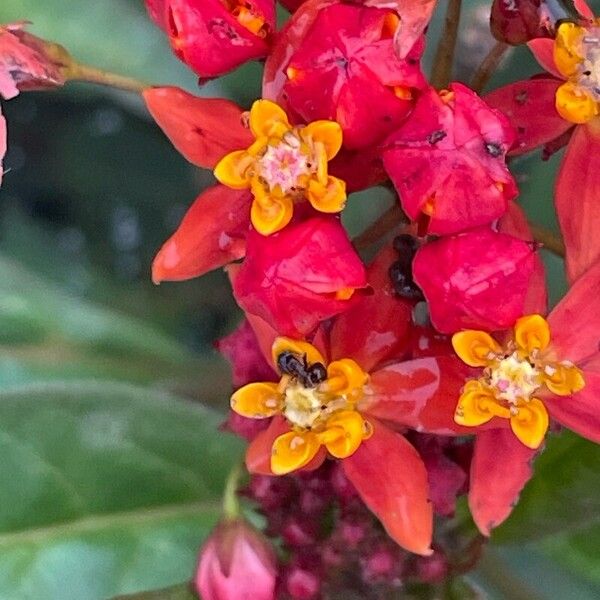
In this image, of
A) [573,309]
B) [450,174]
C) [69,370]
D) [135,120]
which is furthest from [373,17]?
[135,120]

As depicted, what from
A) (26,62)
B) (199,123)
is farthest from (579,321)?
(26,62)

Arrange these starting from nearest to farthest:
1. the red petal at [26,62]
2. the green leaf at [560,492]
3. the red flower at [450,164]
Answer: the red flower at [450,164]
the red petal at [26,62]
the green leaf at [560,492]

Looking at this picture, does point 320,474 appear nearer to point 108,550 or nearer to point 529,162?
point 108,550

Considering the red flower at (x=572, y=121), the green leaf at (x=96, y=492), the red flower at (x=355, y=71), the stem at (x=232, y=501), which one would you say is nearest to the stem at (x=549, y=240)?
the red flower at (x=572, y=121)

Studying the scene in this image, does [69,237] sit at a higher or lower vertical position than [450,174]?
lower

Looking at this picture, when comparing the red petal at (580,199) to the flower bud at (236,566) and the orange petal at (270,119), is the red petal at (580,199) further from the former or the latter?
the flower bud at (236,566)

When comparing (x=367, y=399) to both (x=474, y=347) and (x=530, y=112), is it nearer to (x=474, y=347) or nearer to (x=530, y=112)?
(x=474, y=347)

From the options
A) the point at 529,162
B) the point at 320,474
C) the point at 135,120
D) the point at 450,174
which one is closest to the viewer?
the point at 450,174
